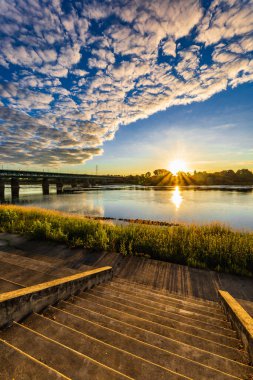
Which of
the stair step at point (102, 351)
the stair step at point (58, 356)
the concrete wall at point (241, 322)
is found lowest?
the concrete wall at point (241, 322)

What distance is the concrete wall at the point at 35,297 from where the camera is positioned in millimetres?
2768

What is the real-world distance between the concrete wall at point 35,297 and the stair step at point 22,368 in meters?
0.69

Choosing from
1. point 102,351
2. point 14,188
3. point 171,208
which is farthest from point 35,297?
point 14,188

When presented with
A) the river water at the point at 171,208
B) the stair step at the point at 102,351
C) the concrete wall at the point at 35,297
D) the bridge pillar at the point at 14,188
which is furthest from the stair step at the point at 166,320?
the bridge pillar at the point at 14,188

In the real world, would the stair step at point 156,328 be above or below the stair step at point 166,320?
above

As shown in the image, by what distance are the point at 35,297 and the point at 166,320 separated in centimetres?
229

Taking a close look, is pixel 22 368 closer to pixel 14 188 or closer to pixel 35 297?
pixel 35 297

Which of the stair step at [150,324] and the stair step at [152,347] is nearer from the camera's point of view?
the stair step at [152,347]

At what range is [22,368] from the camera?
1.94 meters

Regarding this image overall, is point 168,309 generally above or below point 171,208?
above

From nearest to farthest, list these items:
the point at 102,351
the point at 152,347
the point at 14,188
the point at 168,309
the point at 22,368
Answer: the point at 22,368 → the point at 102,351 → the point at 152,347 → the point at 168,309 → the point at 14,188

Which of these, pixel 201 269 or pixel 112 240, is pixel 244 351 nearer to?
pixel 201 269

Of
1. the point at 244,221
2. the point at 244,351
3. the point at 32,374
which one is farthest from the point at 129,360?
the point at 244,221

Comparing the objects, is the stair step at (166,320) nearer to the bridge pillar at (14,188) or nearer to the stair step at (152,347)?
the stair step at (152,347)
